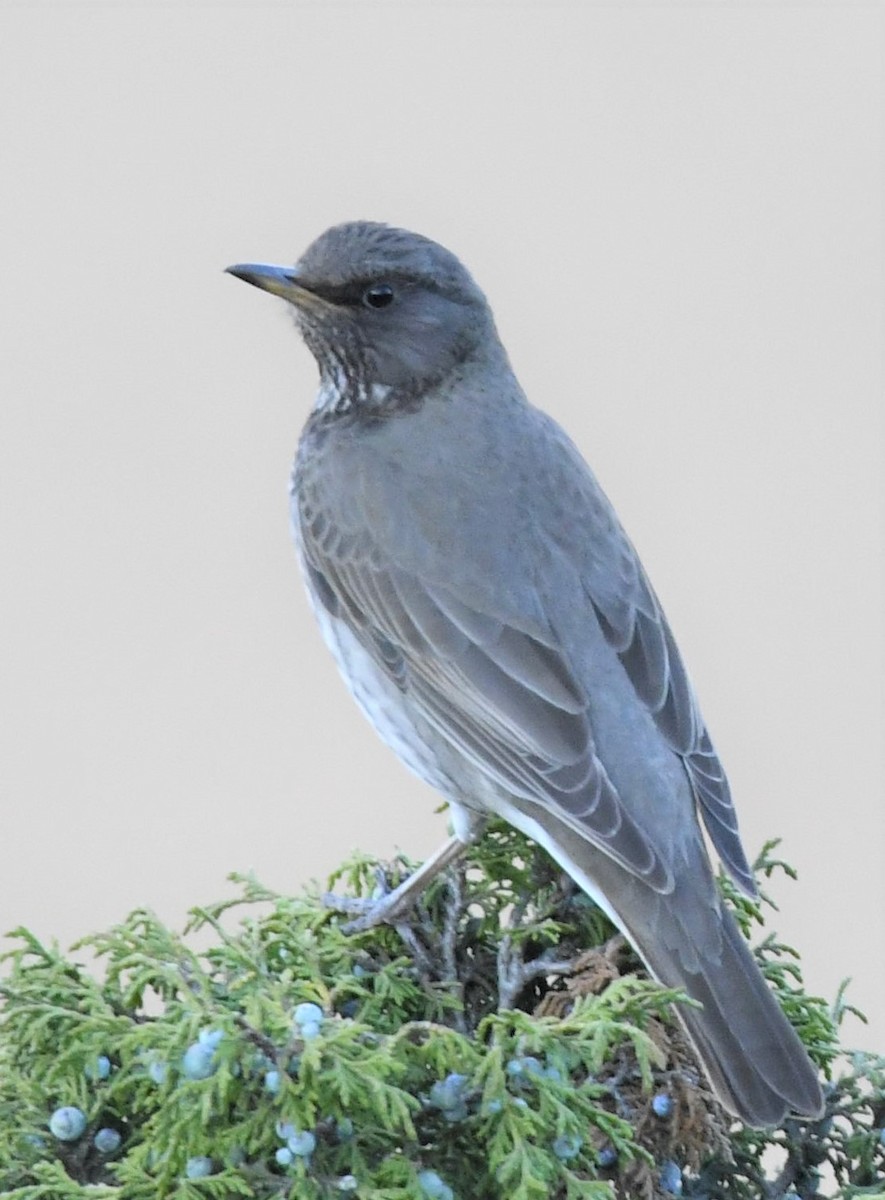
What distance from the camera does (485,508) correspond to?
Answer: 4.14 m

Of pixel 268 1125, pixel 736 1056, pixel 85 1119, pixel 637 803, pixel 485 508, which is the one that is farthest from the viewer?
pixel 485 508

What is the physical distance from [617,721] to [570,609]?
0.31 m

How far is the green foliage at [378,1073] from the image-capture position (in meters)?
2.55

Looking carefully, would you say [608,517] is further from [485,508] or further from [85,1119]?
[85,1119]

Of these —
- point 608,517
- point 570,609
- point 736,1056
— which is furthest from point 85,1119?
point 608,517

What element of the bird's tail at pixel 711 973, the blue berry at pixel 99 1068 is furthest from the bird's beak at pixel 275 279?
the blue berry at pixel 99 1068

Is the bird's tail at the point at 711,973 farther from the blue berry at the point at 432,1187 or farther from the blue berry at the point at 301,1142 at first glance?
the blue berry at the point at 301,1142

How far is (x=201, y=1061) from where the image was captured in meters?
2.54

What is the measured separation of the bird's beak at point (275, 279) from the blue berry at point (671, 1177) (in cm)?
246

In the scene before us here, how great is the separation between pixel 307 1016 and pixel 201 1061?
7.3 inches

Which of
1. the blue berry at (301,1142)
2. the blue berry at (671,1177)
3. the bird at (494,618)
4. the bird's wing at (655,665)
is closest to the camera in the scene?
the blue berry at (301,1142)

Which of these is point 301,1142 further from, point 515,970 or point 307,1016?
point 515,970

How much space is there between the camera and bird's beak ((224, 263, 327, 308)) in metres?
4.33

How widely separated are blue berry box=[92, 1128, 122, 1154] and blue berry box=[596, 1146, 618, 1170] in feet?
2.76
